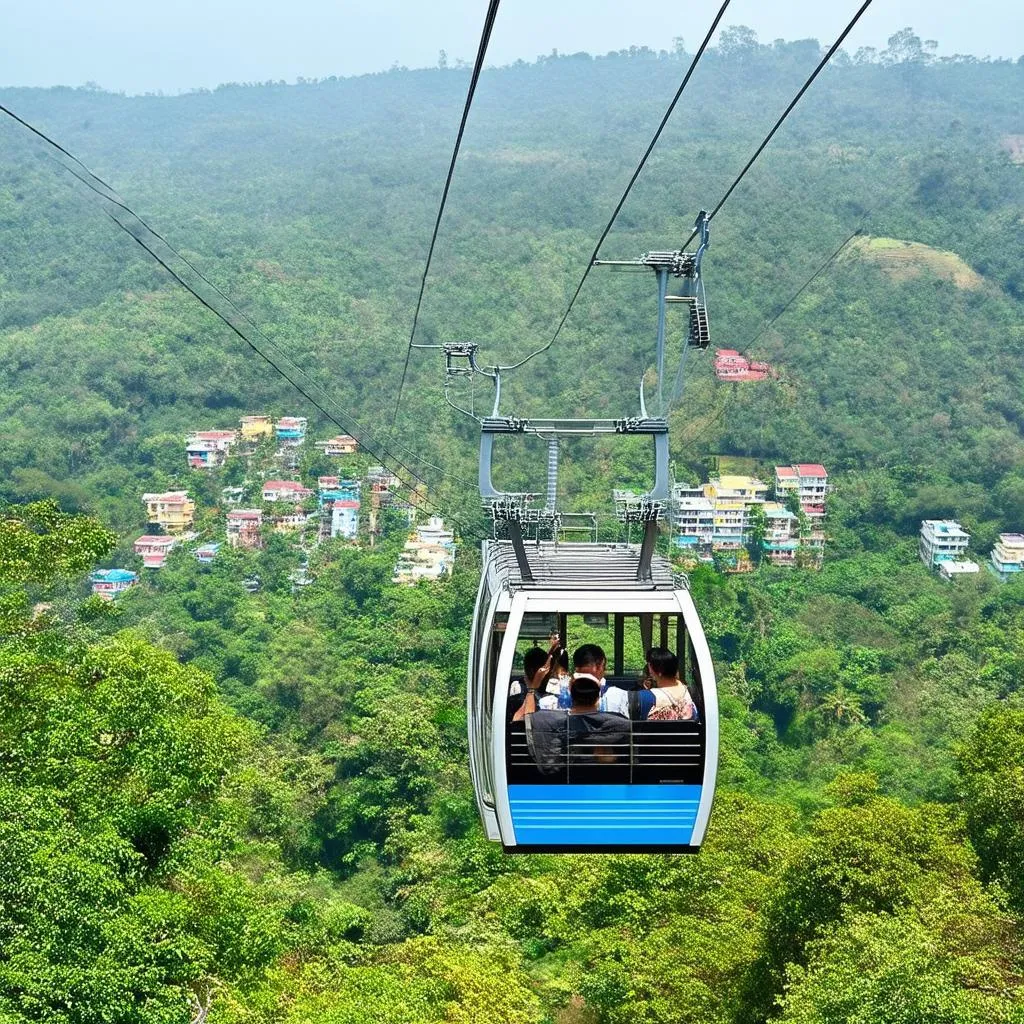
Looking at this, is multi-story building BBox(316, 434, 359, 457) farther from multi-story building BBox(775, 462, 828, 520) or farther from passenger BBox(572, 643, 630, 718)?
passenger BBox(572, 643, 630, 718)

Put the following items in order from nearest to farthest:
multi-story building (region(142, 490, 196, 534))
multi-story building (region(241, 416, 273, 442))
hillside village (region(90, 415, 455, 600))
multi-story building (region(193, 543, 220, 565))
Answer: multi-story building (region(193, 543, 220, 565))
hillside village (region(90, 415, 455, 600))
multi-story building (region(142, 490, 196, 534))
multi-story building (region(241, 416, 273, 442))

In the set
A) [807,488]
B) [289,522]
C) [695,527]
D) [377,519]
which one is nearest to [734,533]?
[695,527]

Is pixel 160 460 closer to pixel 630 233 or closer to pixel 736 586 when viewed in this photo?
pixel 736 586

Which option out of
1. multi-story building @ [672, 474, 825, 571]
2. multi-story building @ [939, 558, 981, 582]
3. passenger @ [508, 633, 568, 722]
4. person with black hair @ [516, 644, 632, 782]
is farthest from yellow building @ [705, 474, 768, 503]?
person with black hair @ [516, 644, 632, 782]

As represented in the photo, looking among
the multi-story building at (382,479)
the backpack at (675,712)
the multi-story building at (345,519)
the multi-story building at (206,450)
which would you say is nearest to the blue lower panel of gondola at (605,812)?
the backpack at (675,712)

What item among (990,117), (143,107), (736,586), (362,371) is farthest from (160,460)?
(143,107)

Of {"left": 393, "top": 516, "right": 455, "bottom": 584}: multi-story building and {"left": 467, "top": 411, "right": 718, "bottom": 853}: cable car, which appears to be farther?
{"left": 393, "top": 516, "right": 455, "bottom": 584}: multi-story building

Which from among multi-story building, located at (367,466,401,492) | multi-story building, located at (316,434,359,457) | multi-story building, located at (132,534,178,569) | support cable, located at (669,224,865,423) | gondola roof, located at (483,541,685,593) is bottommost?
multi-story building, located at (132,534,178,569)

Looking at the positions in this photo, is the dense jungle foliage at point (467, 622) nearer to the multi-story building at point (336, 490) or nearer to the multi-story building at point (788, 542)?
the multi-story building at point (788, 542)

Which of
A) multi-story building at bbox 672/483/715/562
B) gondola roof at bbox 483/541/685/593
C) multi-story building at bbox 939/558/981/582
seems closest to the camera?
gondola roof at bbox 483/541/685/593
